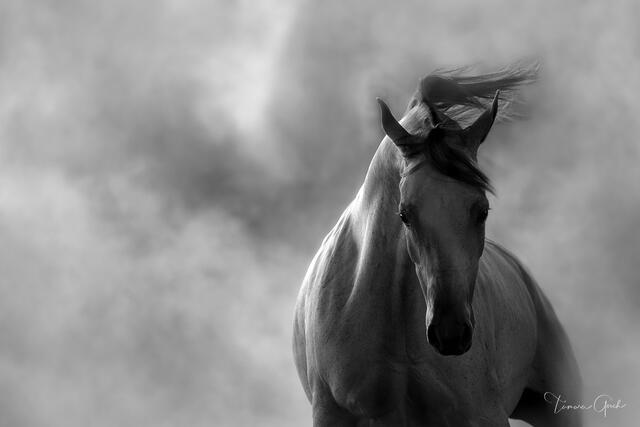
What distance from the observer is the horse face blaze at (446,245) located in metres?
4.43

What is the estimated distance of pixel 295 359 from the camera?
241 inches

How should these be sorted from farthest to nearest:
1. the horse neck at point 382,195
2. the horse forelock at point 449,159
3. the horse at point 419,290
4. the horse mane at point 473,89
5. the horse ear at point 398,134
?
the horse mane at point 473,89
the horse neck at point 382,195
the horse ear at point 398,134
the horse forelock at point 449,159
the horse at point 419,290

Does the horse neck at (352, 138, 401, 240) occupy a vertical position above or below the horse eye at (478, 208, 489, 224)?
above

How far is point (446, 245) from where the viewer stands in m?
4.46

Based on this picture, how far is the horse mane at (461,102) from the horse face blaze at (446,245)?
6 cm

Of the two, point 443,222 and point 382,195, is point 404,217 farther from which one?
point 382,195

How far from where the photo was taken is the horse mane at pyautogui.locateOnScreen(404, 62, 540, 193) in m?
4.64
